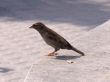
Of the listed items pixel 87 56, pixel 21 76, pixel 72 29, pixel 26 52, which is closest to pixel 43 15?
pixel 72 29

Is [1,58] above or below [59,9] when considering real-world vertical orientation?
below

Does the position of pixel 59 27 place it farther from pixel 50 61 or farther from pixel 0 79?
pixel 50 61

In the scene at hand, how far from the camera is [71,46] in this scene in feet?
18.1

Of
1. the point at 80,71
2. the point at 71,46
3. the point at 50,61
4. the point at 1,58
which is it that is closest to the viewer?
the point at 80,71

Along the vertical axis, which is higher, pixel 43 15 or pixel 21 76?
pixel 43 15

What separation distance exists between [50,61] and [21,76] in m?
1.16

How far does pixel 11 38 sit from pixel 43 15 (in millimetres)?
2191

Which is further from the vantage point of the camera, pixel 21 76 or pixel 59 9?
pixel 59 9

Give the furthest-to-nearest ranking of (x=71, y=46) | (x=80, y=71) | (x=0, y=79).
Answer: (x=0, y=79), (x=71, y=46), (x=80, y=71)

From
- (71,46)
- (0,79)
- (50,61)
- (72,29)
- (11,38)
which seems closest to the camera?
(50,61)

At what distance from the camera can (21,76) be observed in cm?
614

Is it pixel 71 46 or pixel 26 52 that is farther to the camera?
pixel 26 52

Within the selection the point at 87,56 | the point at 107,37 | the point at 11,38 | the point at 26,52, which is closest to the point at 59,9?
the point at 11,38

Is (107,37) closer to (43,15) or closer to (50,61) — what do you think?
(50,61)
